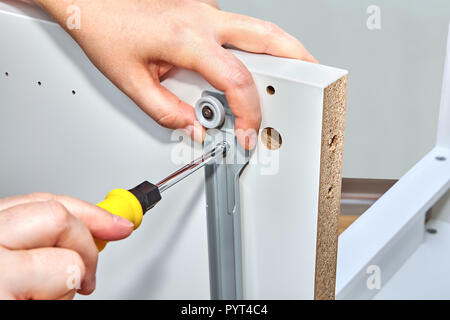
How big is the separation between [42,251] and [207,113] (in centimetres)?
13

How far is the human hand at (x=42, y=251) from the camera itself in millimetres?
225

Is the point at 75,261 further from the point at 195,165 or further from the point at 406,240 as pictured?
the point at 406,240

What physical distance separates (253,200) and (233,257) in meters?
0.05

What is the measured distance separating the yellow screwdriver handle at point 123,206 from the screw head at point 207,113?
0.23 ft

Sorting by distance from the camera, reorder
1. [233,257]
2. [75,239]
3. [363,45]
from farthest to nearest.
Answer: [363,45] < [233,257] < [75,239]

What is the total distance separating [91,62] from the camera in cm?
37

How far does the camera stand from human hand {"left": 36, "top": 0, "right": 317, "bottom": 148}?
1.01 ft

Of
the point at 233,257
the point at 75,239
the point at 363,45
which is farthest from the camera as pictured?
the point at 363,45

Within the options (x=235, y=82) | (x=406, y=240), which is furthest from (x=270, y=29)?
(x=406, y=240)

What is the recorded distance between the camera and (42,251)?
23cm
